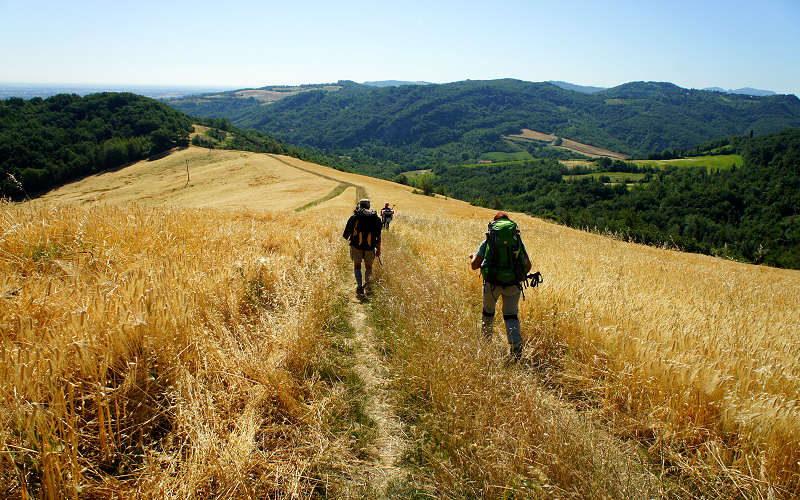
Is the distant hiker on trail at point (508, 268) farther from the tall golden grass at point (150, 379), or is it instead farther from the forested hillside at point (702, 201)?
the forested hillside at point (702, 201)

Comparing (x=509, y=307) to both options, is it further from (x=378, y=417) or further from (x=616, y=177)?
(x=616, y=177)

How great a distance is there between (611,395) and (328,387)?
9.84ft

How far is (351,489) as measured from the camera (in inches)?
93.1

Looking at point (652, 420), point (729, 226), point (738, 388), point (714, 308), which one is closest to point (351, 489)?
point (652, 420)

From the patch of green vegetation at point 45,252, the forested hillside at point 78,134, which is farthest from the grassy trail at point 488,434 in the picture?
the forested hillside at point 78,134

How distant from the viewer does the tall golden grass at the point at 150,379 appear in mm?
1811

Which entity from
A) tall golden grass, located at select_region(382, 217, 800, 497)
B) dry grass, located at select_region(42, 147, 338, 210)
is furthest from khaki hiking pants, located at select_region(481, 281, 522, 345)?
dry grass, located at select_region(42, 147, 338, 210)

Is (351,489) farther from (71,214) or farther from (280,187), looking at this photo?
(280,187)

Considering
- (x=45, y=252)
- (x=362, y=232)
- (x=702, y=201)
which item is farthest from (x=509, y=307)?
(x=702, y=201)

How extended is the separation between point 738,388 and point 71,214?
826 cm

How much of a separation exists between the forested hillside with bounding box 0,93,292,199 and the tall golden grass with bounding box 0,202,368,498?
260 feet

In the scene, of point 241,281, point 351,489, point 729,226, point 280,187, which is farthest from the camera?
point 729,226

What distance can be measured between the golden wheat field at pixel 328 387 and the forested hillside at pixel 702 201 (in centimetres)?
5860

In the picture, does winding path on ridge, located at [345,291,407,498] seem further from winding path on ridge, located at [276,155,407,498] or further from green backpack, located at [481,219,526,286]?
green backpack, located at [481,219,526,286]
